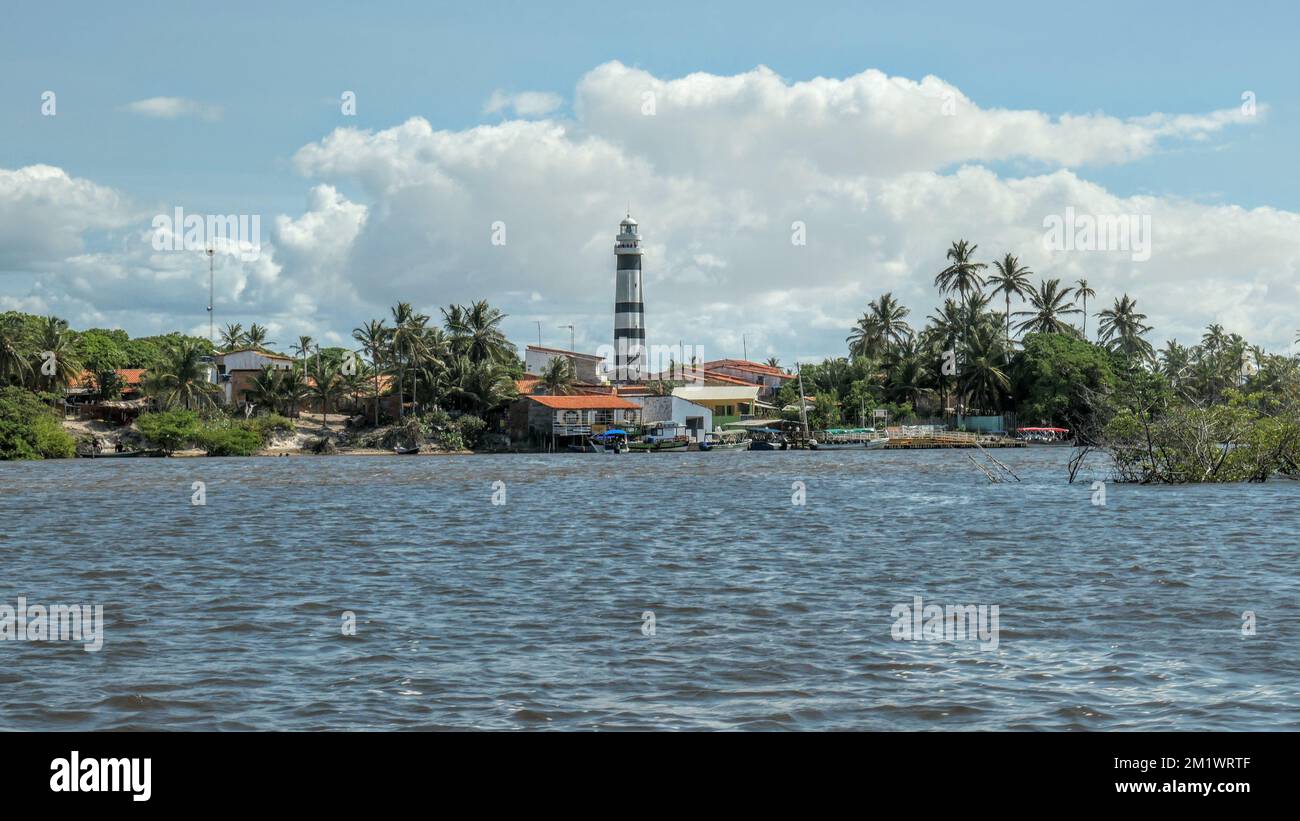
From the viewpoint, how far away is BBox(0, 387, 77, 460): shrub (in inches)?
3209

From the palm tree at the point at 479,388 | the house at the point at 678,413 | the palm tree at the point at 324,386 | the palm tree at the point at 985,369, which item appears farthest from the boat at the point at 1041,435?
the palm tree at the point at 324,386

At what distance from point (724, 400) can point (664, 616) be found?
10407cm

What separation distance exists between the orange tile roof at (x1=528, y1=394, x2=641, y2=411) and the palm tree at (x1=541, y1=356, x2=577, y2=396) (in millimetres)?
5985

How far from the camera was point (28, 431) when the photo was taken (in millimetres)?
82312

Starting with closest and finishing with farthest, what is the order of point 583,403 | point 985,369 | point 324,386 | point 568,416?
point 568,416
point 583,403
point 985,369
point 324,386

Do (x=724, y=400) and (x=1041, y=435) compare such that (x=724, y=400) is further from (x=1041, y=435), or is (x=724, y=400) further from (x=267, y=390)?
(x=267, y=390)

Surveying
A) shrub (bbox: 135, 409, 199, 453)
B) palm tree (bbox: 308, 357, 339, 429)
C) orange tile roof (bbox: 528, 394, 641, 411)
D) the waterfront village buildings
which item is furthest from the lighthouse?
shrub (bbox: 135, 409, 199, 453)

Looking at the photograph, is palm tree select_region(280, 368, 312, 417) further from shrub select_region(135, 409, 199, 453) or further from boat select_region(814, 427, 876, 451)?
boat select_region(814, 427, 876, 451)

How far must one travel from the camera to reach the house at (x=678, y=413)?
356ft

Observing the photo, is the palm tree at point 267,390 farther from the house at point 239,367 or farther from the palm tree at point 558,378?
the palm tree at point 558,378

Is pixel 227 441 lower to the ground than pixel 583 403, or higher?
lower

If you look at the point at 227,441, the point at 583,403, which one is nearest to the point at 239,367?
the point at 227,441
